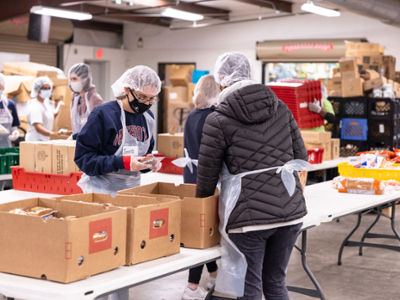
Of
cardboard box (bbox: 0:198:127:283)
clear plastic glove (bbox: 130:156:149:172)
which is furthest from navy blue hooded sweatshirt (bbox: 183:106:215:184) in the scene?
cardboard box (bbox: 0:198:127:283)

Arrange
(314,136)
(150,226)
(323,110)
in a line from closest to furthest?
(150,226) → (314,136) → (323,110)

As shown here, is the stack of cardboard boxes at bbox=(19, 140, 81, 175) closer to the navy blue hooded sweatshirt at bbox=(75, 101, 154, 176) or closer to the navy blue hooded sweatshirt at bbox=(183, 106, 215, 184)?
the navy blue hooded sweatshirt at bbox=(183, 106, 215, 184)

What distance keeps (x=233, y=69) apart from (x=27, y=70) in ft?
23.5

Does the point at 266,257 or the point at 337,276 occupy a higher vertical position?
the point at 266,257

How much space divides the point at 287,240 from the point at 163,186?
2.29ft

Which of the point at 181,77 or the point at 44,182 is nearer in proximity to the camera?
the point at 44,182

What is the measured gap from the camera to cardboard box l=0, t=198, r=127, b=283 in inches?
63.6

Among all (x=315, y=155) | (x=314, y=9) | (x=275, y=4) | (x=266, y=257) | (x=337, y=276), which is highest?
(x=275, y=4)

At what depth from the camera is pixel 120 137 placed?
8.30ft

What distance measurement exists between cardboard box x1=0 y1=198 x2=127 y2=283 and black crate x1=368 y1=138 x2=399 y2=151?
552 cm

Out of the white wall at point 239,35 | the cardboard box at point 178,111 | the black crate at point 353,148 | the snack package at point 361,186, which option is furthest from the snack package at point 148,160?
the cardboard box at point 178,111

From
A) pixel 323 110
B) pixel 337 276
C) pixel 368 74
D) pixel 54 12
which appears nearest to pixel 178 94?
pixel 54 12

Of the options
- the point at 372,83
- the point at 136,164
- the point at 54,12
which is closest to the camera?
the point at 136,164

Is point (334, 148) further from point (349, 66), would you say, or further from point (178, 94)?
point (178, 94)
